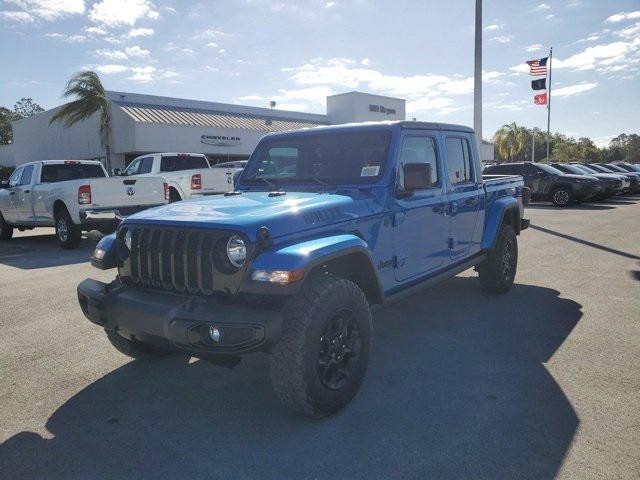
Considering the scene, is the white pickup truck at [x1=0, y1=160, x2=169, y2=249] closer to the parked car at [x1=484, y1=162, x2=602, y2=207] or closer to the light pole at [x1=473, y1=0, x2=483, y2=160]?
the light pole at [x1=473, y1=0, x2=483, y2=160]

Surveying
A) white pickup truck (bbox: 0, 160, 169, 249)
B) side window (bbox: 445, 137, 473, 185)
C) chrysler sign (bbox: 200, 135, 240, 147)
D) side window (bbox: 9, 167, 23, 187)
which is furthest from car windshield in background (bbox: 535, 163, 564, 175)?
chrysler sign (bbox: 200, 135, 240, 147)

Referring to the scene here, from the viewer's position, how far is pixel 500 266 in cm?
581

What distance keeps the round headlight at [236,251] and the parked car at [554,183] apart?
54.2 ft

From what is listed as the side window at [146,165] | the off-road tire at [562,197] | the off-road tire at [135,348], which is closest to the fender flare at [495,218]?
the off-road tire at [135,348]

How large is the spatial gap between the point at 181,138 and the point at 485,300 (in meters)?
24.6

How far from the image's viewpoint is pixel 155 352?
159 inches

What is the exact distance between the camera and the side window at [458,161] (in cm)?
490

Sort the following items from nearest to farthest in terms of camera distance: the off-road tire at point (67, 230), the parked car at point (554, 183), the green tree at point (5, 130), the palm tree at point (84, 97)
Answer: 1. the off-road tire at point (67, 230)
2. the parked car at point (554, 183)
3. the palm tree at point (84, 97)
4. the green tree at point (5, 130)

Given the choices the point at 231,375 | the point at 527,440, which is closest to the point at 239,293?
the point at 231,375

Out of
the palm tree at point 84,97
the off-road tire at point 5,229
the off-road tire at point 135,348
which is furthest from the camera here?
the palm tree at point 84,97

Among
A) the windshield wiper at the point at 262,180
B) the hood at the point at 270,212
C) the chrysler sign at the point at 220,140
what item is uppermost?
the chrysler sign at the point at 220,140

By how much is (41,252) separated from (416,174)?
29.0ft

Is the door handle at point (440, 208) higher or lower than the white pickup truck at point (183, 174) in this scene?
lower

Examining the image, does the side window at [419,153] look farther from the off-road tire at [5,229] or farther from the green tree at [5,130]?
the green tree at [5,130]
